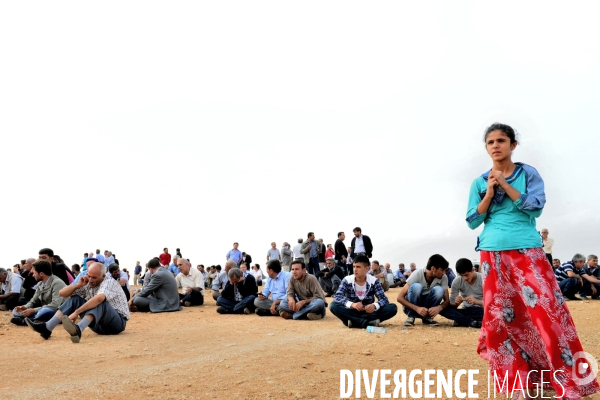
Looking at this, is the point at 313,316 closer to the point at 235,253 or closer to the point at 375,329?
the point at 375,329

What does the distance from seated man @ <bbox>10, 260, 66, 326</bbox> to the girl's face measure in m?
8.41

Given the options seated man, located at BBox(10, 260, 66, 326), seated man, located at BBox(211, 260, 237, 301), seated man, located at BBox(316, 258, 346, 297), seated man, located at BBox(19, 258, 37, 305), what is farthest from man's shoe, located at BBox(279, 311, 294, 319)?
seated man, located at BBox(19, 258, 37, 305)

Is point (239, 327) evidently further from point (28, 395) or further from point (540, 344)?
point (540, 344)

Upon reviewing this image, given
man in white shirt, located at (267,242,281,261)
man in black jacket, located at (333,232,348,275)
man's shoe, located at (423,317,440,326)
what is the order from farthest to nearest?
man in white shirt, located at (267,242,281,261) → man in black jacket, located at (333,232,348,275) → man's shoe, located at (423,317,440,326)

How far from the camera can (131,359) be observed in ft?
22.2

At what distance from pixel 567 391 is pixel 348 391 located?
1.73 metres

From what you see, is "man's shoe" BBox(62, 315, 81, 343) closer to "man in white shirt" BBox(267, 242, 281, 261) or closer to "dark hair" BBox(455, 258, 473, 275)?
"dark hair" BBox(455, 258, 473, 275)

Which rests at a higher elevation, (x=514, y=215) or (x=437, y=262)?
(x=514, y=215)

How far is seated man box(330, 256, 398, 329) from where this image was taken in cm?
916

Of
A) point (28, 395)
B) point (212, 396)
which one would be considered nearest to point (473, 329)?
point (212, 396)

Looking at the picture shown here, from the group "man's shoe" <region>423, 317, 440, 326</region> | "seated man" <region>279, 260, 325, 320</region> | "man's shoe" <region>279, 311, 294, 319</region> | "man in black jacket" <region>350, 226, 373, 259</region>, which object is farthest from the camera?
"man in black jacket" <region>350, 226, 373, 259</region>

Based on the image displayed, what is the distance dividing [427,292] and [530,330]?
5563mm

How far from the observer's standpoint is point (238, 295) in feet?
42.1

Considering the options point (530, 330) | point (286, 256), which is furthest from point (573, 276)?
point (530, 330)
